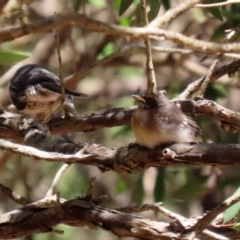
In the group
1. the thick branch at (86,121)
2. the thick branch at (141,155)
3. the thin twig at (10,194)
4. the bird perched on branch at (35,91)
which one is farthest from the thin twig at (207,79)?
the bird perched on branch at (35,91)

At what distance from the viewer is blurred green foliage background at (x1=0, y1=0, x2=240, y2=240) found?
13.7ft

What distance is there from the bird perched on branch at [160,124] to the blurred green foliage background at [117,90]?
3.84 ft

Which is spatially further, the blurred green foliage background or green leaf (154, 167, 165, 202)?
the blurred green foliage background

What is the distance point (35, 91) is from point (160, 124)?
1948 mm

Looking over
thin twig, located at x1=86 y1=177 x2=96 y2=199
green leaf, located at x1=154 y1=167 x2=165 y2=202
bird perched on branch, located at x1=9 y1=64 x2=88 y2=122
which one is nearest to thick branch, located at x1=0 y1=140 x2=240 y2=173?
thin twig, located at x1=86 y1=177 x2=96 y2=199

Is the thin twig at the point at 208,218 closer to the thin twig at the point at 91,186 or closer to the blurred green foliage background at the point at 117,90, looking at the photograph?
the thin twig at the point at 91,186

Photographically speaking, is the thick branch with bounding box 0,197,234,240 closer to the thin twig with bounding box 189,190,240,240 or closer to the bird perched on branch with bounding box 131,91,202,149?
the thin twig with bounding box 189,190,240,240

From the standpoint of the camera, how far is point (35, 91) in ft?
14.4

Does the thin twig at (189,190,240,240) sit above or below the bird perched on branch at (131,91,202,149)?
below

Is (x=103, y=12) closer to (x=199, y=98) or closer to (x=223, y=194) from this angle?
(x=223, y=194)

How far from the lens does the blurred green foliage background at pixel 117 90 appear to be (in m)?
4.18

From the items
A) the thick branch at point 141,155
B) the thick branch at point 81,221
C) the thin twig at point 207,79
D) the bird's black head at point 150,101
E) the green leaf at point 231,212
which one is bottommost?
the thick branch at point 81,221

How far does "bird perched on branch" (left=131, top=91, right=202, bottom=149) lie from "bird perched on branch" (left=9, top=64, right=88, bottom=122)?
4.69 ft

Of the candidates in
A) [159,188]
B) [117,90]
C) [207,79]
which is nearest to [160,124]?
[207,79]
